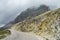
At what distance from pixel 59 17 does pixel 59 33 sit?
12076 mm

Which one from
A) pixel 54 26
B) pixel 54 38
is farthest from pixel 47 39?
pixel 54 26

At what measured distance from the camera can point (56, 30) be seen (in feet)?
260

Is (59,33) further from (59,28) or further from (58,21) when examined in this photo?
(58,21)

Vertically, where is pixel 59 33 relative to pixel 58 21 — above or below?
below

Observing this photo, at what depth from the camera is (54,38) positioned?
2933 inches

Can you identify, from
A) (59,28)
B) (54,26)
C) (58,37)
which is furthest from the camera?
(54,26)

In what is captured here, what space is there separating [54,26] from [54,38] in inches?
397

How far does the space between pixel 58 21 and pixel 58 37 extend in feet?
39.4

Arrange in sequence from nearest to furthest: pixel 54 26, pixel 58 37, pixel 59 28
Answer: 1. pixel 58 37
2. pixel 59 28
3. pixel 54 26

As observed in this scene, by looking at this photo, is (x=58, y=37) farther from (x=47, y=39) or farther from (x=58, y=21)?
(x=58, y=21)

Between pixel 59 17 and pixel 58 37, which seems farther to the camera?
pixel 59 17

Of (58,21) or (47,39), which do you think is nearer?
(47,39)

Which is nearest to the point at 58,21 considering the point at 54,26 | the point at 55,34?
the point at 54,26

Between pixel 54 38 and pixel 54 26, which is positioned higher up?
pixel 54 26
